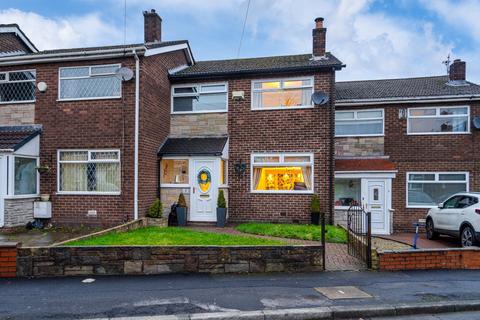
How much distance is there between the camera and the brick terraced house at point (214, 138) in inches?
443

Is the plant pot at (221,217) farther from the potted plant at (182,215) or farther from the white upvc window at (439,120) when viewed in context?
the white upvc window at (439,120)

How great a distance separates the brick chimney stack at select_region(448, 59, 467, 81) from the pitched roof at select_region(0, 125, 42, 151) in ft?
54.4

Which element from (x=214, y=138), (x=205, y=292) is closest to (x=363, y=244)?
(x=205, y=292)

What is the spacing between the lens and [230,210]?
12617 mm

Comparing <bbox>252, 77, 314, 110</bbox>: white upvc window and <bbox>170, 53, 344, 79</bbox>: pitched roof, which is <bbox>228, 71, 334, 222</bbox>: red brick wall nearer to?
<bbox>252, 77, 314, 110</bbox>: white upvc window

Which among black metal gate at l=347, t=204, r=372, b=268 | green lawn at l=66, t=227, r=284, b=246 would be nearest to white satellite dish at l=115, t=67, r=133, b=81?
green lawn at l=66, t=227, r=284, b=246

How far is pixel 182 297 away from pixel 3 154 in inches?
324

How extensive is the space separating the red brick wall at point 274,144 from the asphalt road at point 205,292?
5.42 m

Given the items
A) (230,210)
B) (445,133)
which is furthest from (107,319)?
(445,133)

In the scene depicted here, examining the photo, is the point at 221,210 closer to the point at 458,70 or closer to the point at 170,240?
the point at 170,240

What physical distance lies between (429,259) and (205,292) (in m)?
4.63

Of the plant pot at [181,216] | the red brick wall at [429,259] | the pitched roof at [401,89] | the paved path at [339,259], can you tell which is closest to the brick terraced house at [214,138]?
the pitched roof at [401,89]

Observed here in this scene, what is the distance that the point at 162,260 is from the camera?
6762 millimetres

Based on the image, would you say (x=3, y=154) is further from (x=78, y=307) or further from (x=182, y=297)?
(x=182, y=297)
